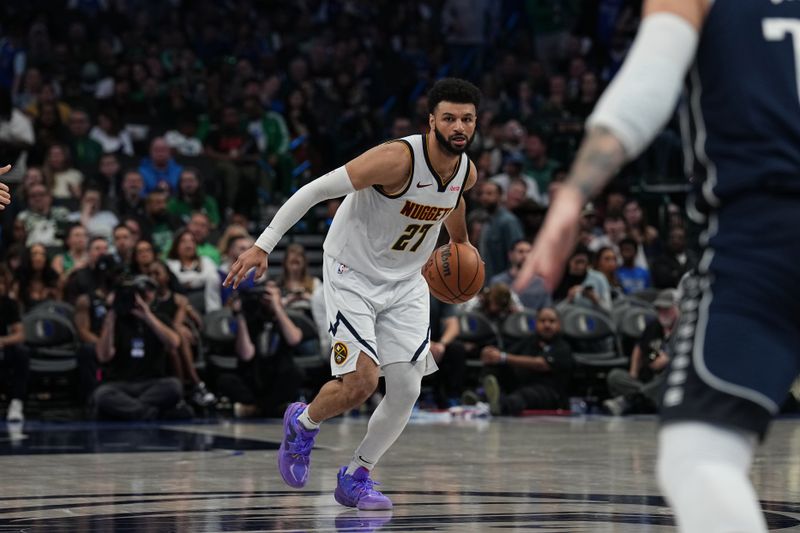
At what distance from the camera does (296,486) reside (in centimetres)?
762

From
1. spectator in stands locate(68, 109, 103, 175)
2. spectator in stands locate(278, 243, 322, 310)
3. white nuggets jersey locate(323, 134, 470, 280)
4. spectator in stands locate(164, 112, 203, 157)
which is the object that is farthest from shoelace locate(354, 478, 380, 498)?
spectator in stands locate(164, 112, 203, 157)

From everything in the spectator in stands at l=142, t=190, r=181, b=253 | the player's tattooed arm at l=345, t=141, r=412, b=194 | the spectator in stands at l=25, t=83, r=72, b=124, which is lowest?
the spectator in stands at l=142, t=190, r=181, b=253

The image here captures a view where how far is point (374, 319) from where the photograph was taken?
747cm

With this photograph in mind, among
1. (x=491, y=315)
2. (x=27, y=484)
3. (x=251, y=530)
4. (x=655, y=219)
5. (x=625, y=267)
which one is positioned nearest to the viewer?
(x=251, y=530)

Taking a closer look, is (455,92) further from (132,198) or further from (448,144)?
(132,198)

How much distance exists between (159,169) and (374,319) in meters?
9.68

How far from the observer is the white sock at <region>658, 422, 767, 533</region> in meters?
3.09

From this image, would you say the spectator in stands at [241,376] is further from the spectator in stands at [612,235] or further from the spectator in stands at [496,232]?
the spectator in stands at [612,235]

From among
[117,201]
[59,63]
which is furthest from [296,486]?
[59,63]

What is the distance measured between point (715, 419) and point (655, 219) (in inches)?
601

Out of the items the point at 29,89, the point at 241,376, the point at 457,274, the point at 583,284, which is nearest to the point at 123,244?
the point at 241,376

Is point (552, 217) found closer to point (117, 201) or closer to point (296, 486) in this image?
point (296, 486)

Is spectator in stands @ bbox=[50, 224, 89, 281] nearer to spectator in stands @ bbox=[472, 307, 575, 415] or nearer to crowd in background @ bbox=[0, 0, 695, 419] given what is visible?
crowd in background @ bbox=[0, 0, 695, 419]

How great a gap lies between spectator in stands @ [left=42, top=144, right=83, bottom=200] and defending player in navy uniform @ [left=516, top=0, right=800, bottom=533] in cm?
1310
